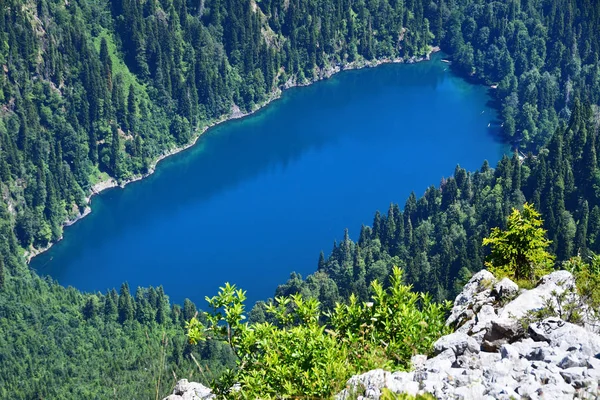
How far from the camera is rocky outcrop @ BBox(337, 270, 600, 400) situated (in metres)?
22.5

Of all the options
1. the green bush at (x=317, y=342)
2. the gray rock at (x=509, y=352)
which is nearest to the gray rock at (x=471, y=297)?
the green bush at (x=317, y=342)

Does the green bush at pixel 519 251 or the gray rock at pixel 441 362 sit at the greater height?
the gray rock at pixel 441 362

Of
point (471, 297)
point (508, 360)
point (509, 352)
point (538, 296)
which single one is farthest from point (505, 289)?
point (508, 360)

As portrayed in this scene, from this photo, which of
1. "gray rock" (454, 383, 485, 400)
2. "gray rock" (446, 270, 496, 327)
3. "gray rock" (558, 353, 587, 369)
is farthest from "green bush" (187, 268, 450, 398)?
"gray rock" (558, 353, 587, 369)

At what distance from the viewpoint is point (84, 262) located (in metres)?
186

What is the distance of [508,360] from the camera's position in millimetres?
24375

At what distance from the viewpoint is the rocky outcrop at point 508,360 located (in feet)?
73.9

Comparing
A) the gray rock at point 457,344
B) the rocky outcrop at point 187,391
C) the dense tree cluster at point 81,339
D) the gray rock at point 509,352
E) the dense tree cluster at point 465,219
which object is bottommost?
the dense tree cluster at point 81,339

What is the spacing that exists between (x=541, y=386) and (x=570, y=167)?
5692 inches

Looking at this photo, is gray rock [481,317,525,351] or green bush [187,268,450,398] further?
gray rock [481,317,525,351]

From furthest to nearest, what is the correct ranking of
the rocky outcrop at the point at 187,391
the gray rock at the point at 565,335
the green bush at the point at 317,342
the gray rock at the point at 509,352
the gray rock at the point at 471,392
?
the rocky outcrop at the point at 187,391
the green bush at the point at 317,342
the gray rock at the point at 509,352
the gray rock at the point at 565,335
the gray rock at the point at 471,392

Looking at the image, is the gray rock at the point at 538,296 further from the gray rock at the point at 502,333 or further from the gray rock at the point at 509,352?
the gray rock at the point at 509,352

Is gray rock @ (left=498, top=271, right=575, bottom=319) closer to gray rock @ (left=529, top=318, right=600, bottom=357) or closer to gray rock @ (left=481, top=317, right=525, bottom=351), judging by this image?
gray rock @ (left=481, top=317, right=525, bottom=351)

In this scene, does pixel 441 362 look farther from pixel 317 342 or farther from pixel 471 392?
pixel 317 342
